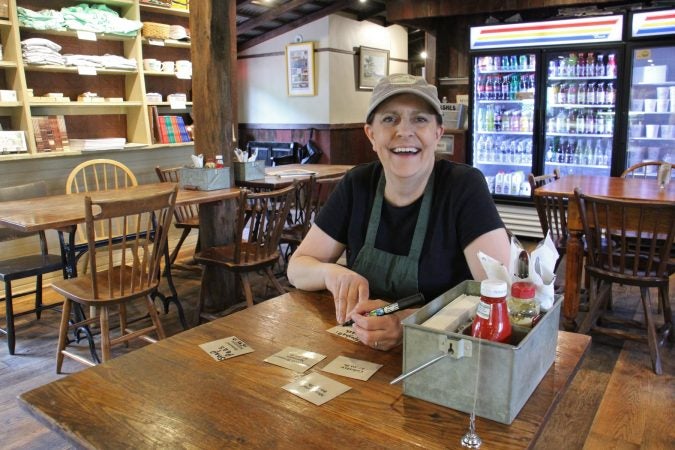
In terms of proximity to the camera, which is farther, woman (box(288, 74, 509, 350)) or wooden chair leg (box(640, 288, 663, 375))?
wooden chair leg (box(640, 288, 663, 375))

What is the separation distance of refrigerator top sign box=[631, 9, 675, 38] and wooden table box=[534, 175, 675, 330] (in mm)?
1770

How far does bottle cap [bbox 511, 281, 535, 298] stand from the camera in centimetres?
99

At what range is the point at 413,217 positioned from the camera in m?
1.63

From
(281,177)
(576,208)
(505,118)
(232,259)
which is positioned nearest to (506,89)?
(505,118)

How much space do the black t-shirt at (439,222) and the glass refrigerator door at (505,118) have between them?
4.21 metres

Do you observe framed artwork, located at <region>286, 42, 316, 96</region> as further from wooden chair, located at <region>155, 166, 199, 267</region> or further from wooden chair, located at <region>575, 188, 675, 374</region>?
wooden chair, located at <region>575, 188, 675, 374</region>

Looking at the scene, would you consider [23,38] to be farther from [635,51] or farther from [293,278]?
[635,51]

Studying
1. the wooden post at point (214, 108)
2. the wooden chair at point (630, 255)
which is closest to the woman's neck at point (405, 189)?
the wooden chair at point (630, 255)

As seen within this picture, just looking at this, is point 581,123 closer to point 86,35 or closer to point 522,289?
point 86,35

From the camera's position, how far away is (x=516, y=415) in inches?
36.1

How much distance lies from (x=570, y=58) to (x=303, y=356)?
498 centimetres

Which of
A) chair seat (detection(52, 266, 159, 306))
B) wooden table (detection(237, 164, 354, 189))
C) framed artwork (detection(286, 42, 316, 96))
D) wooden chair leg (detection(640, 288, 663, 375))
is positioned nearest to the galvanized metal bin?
chair seat (detection(52, 266, 159, 306))

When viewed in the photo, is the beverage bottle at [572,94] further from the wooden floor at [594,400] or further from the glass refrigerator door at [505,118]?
the wooden floor at [594,400]

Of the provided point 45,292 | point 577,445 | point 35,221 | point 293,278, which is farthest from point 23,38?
point 577,445
